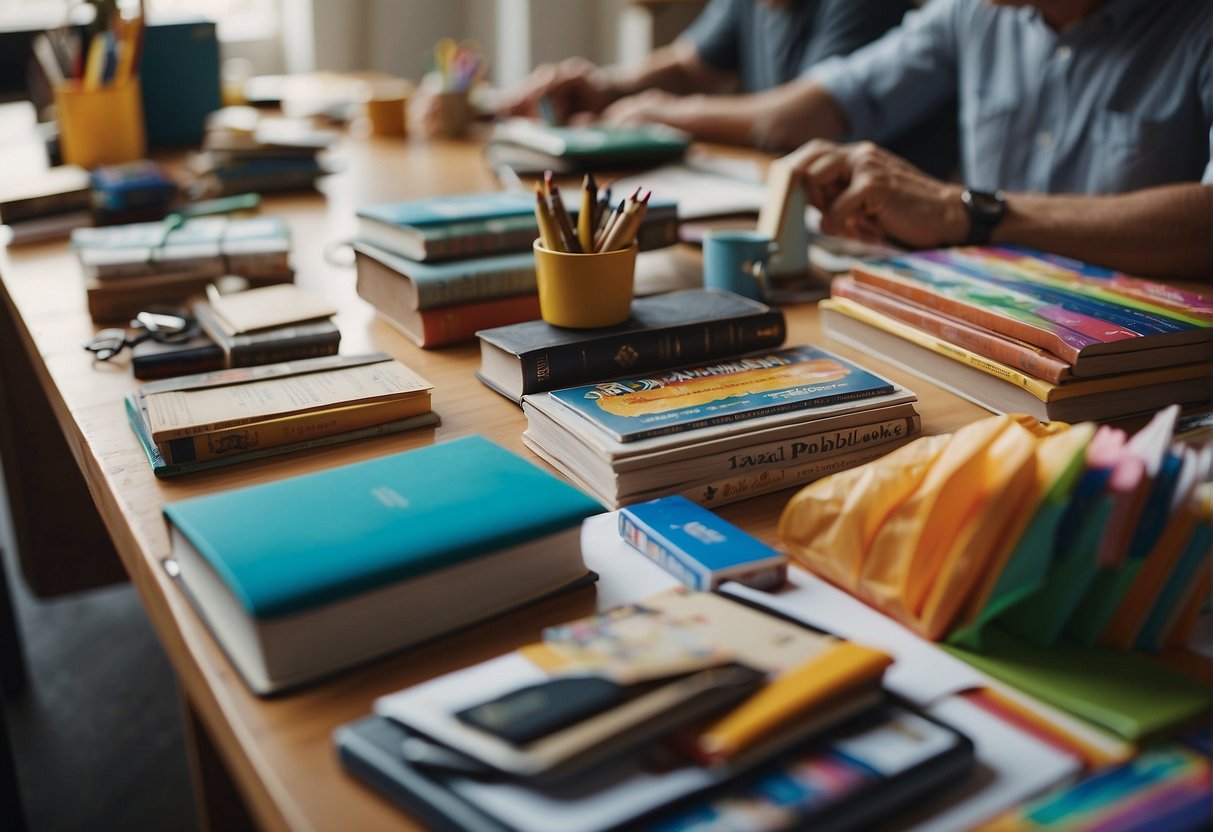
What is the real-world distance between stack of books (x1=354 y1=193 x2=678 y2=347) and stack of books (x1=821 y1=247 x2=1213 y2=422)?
317mm

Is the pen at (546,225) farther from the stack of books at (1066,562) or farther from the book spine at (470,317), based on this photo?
the stack of books at (1066,562)

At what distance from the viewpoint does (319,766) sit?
0.50 metres

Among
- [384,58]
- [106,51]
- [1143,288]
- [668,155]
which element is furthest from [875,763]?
[384,58]

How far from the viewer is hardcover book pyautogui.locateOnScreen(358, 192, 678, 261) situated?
3.53ft

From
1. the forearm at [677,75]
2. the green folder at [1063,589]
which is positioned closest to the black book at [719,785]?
the green folder at [1063,589]

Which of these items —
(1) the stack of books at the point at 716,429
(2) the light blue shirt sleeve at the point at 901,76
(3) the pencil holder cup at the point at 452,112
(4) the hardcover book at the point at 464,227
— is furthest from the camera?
(3) the pencil holder cup at the point at 452,112

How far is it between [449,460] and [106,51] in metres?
1.46

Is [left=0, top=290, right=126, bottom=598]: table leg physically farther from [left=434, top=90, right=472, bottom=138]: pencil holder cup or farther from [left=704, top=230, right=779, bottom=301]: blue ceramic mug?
[left=704, top=230, right=779, bottom=301]: blue ceramic mug

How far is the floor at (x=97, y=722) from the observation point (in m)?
1.60

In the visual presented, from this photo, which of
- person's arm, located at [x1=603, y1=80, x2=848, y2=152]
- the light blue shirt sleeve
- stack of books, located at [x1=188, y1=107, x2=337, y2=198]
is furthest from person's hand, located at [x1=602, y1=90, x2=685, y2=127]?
stack of books, located at [x1=188, y1=107, x2=337, y2=198]

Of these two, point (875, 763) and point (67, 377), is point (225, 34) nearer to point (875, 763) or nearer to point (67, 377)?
point (67, 377)

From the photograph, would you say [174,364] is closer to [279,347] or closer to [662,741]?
[279,347]

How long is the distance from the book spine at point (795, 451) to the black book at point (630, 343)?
16 cm

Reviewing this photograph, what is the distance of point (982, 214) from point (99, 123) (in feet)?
4.74
